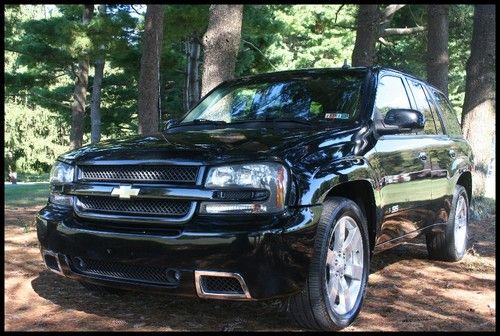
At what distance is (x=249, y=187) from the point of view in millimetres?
3334

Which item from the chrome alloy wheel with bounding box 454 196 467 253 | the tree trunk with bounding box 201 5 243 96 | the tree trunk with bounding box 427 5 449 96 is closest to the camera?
the chrome alloy wheel with bounding box 454 196 467 253

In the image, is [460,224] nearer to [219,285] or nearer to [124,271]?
[219,285]

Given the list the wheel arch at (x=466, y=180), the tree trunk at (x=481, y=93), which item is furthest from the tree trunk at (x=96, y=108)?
the wheel arch at (x=466, y=180)

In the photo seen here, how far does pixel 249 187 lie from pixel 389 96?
208 cm

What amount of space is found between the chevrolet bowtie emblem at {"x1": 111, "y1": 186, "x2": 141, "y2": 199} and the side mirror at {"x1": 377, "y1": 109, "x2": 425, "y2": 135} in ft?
6.21

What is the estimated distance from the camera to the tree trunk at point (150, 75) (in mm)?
9820

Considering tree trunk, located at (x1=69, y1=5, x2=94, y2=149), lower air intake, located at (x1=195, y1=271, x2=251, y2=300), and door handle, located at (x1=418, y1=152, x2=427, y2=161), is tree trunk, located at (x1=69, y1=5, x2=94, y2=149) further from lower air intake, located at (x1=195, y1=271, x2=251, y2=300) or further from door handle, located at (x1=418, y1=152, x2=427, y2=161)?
lower air intake, located at (x1=195, y1=271, x2=251, y2=300)

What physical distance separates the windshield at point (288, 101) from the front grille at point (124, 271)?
5.18 ft

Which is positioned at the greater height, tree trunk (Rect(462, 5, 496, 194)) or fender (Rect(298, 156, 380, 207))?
tree trunk (Rect(462, 5, 496, 194))

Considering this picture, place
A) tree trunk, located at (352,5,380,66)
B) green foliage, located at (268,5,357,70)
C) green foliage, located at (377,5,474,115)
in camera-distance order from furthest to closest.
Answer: green foliage, located at (268,5,357,70), green foliage, located at (377,5,474,115), tree trunk, located at (352,5,380,66)

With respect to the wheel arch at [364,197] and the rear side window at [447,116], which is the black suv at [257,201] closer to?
the wheel arch at [364,197]

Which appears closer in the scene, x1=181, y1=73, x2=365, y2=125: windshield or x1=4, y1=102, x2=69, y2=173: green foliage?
x1=181, y1=73, x2=365, y2=125: windshield

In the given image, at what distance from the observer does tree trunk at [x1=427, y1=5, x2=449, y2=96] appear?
38.9 ft

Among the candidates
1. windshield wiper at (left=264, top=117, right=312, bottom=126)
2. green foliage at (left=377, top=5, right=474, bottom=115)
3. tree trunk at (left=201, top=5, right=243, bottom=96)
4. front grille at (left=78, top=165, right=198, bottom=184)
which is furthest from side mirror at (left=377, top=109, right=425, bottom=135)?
green foliage at (left=377, top=5, right=474, bottom=115)
